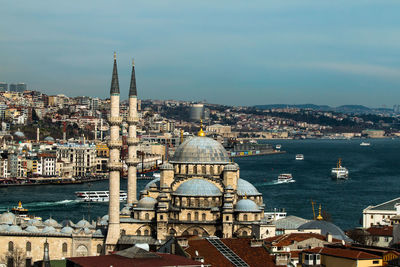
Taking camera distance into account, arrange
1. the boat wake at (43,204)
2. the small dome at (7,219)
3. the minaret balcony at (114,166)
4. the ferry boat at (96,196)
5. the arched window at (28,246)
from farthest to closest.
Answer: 1. the ferry boat at (96,196)
2. the boat wake at (43,204)
3. the small dome at (7,219)
4. the arched window at (28,246)
5. the minaret balcony at (114,166)

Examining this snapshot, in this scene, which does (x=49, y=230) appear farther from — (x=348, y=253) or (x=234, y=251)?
(x=348, y=253)

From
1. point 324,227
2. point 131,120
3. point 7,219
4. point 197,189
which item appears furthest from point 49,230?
point 324,227

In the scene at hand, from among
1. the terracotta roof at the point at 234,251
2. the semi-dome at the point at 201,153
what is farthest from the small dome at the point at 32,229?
the terracotta roof at the point at 234,251

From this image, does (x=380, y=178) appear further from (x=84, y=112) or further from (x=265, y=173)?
(x=84, y=112)

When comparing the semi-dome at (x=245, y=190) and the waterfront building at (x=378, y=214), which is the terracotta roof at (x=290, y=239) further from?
the waterfront building at (x=378, y=214)

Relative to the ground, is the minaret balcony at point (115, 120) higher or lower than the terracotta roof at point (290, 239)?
higher

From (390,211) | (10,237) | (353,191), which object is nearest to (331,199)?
(353,191)

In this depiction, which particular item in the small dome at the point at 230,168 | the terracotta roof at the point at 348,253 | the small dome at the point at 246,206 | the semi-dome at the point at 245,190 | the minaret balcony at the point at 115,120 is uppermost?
the minaret balcony at the point at 115,120
